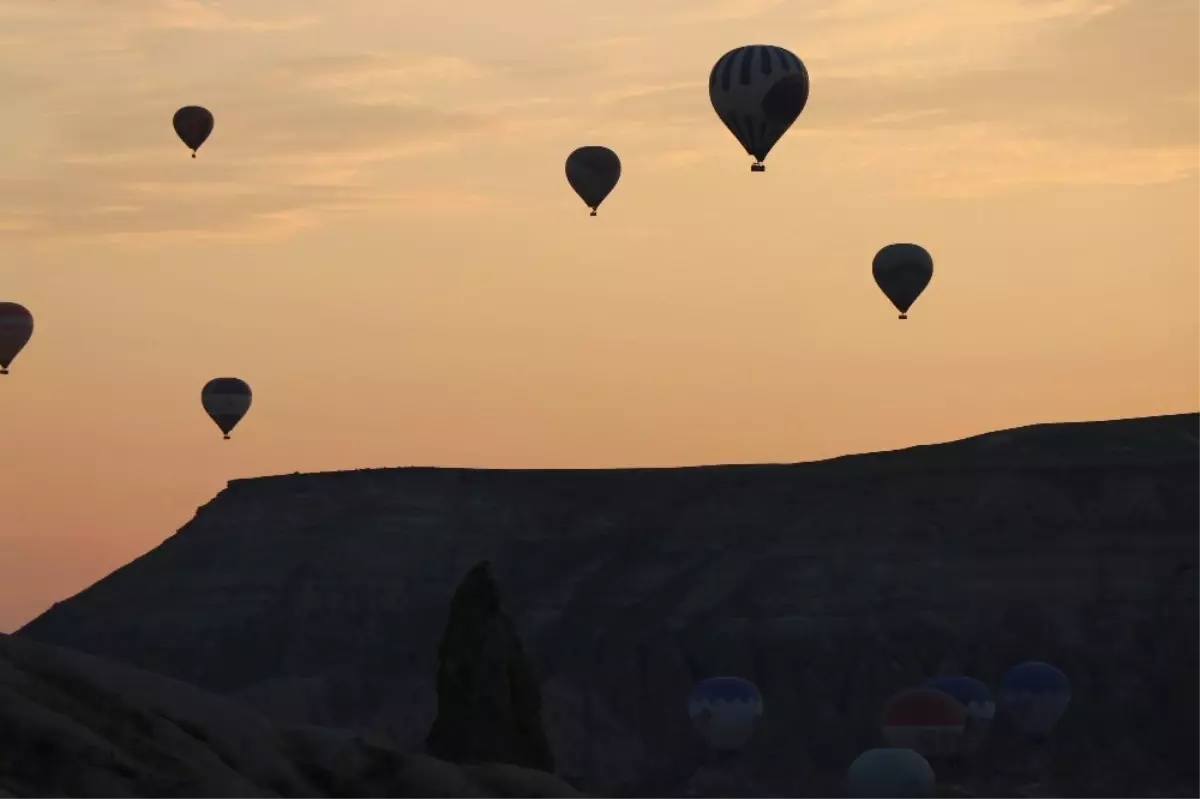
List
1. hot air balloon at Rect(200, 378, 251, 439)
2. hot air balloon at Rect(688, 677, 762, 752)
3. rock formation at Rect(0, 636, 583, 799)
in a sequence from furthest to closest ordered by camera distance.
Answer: hot air balloon at Rect(688, 677, 762, 752) < hot air balloon at Rect(200, 378, 251, 439) < rock formation at Rect(0, 636, 583, 799)

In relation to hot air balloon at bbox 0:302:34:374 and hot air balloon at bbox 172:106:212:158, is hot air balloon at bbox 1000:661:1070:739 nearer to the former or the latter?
hot air balloon at bbox 172:106:212:158

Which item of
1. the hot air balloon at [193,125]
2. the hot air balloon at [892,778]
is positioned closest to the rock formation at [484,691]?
the hot air balloon at [892,778]

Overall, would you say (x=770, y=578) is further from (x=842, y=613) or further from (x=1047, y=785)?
(x=1047, y=785)

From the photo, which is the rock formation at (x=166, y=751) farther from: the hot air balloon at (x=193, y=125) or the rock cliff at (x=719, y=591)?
the rock cliff at (x=719, y=591)

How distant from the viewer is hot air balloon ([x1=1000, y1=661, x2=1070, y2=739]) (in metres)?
131

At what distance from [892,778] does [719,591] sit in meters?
55.5

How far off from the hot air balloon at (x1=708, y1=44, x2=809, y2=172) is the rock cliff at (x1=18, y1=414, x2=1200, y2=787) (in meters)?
50.2

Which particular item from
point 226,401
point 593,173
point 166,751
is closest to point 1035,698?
point 593,173

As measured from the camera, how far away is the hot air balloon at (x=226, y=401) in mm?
129250

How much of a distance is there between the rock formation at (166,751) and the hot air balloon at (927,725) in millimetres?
76110

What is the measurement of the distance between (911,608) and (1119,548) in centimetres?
1165

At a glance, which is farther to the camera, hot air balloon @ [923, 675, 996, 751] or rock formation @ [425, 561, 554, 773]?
hot air balloon @ [923, 675, 996, 751]

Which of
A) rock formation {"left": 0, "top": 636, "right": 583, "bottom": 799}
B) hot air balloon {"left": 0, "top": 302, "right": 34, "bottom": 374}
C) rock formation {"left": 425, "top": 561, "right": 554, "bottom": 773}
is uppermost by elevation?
hot air balloon {"left": 0, "top": 302, "right": 34, "bottom": 374}

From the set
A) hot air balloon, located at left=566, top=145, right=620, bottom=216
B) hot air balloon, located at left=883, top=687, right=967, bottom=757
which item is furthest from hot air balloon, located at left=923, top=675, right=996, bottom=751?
hot air balloon, located at left=566, top=145, right=620, bottom=216
